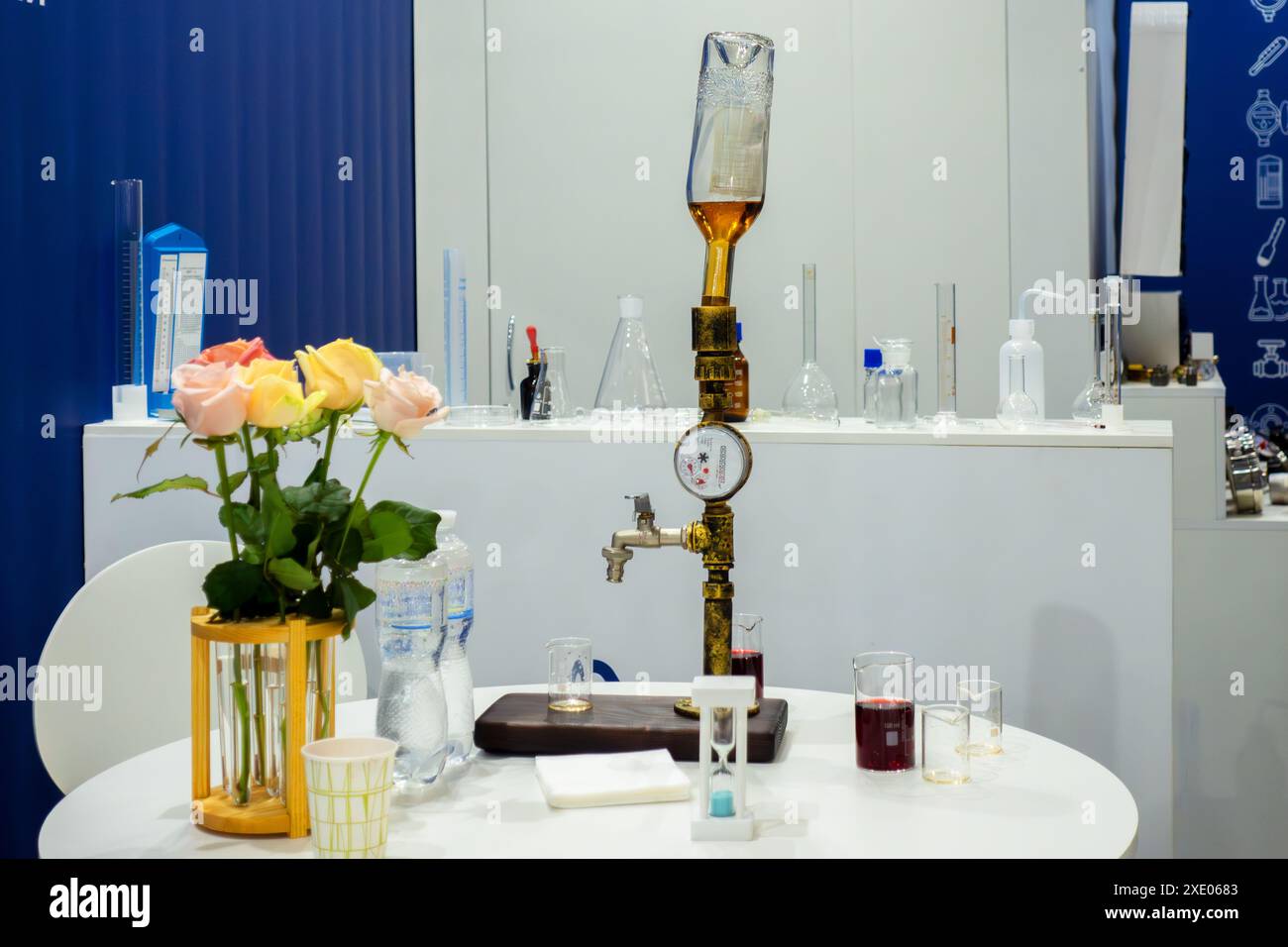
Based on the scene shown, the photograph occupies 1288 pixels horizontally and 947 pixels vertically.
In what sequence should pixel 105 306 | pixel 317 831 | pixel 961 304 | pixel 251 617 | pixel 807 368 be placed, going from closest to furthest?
pixel 317 831
pixel 251 617
pixel 105 306
pixel 807 368
pixel 961 304

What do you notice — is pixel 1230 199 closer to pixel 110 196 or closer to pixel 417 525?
pixel 110 196

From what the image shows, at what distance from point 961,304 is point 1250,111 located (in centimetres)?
137

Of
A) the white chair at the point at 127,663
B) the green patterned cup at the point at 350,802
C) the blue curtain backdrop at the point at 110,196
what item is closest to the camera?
the green patterned cup at the point at 350,802

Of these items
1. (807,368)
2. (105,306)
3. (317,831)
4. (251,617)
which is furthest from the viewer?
(807,368)

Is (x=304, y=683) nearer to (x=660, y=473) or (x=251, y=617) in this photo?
(x=251, y=617)

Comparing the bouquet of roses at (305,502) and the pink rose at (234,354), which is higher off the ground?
the pink rose at (234,354)

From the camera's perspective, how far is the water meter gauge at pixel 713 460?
4.77ft

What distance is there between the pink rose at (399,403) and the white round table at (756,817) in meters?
0.37

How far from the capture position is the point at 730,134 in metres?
1.45

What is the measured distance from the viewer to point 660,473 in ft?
7.74

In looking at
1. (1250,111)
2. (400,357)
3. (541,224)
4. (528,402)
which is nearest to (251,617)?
(400,357)

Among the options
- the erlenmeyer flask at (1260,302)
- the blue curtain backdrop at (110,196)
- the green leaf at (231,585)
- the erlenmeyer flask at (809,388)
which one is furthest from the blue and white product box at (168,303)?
the erlenmeyer flask at (1260,302)

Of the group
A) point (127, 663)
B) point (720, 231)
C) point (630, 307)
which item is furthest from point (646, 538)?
point (630, 307)

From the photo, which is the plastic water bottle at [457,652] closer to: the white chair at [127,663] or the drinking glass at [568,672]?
the drinking glass at [568,672]
